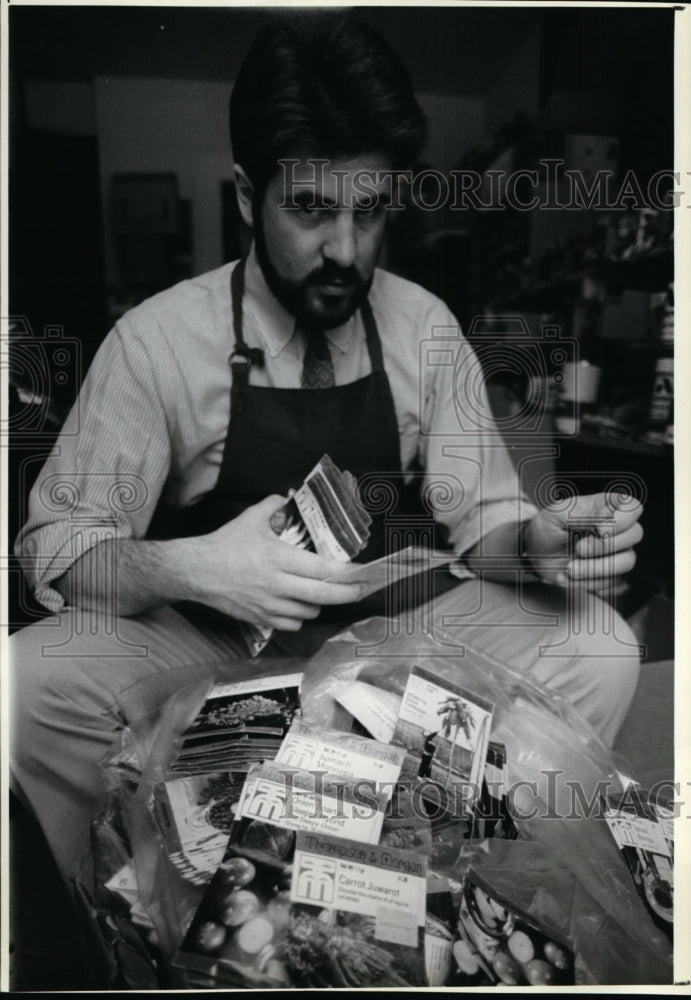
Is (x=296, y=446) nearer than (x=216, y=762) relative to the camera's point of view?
No

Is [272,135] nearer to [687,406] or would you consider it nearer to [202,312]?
[202,312]

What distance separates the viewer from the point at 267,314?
1.54 meters

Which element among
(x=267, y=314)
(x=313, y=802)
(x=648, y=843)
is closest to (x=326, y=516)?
(x=267, y=314)

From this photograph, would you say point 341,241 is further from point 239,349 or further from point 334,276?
point 239,349

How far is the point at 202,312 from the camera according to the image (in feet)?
4.99

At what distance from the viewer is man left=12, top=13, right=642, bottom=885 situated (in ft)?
4.84

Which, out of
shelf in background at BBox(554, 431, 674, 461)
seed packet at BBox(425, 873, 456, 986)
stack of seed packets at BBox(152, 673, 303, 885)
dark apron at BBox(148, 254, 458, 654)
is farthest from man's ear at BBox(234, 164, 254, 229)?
seed packet at BBox(425, 873, 456, 986)

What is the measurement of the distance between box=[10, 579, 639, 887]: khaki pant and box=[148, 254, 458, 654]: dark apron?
0.38ft

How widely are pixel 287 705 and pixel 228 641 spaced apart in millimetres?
195

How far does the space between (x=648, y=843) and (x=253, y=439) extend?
1.15 metres

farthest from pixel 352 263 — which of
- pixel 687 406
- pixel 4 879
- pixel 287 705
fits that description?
pixel 4 879

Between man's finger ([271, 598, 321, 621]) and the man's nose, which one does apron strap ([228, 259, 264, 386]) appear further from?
man's finger ([271, 598, 321, 621])

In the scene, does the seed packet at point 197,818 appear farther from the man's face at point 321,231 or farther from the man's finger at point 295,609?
the man's face at point 321,231

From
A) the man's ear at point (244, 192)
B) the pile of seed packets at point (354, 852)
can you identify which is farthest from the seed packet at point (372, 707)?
the man's ear at point (244, 192)
